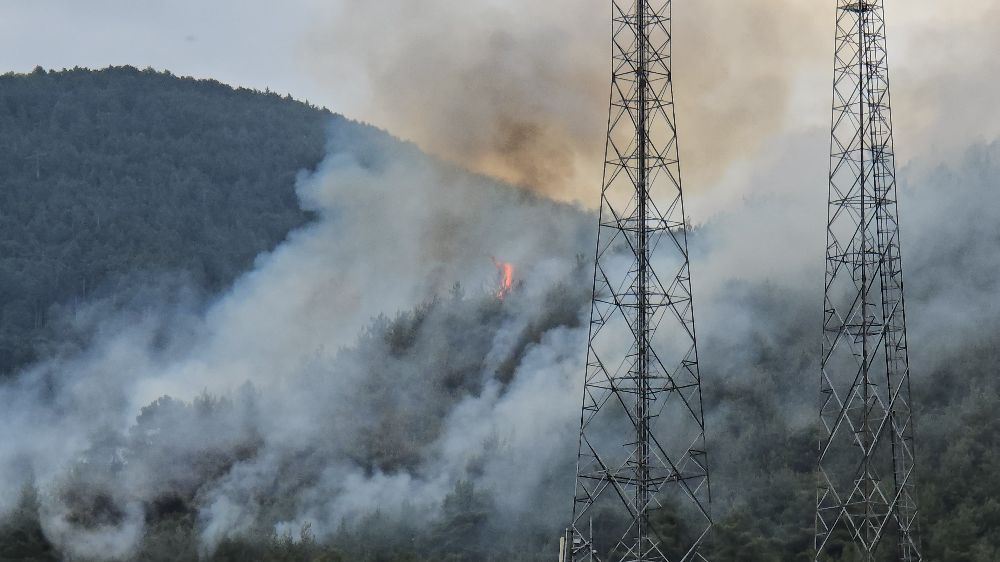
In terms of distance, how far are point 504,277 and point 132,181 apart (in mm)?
62844

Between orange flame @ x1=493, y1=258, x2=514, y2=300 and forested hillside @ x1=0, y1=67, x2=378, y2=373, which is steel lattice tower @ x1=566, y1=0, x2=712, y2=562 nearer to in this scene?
orange flame @ x1=493, y1=258, x2=514, y2=300

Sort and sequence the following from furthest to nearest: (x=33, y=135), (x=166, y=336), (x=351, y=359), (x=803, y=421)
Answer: (x=33, y=135) < (x=166, y=336) < (x=351, y=359) < (x=803, y=421)

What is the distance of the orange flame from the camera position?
106025 mm

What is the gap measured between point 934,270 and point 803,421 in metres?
14.5

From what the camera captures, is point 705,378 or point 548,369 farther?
point 548,369

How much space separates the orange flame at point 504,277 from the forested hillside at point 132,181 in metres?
34.1

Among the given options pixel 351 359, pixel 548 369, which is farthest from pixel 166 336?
pixel 548 369

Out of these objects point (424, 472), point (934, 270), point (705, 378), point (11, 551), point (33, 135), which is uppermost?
point (33, 135)

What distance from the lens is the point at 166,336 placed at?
117 m

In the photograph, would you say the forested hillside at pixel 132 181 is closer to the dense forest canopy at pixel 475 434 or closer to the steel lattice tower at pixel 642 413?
the dense forest canopy at pixel 475 434

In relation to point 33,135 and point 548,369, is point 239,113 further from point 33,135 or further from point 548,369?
point 548,369

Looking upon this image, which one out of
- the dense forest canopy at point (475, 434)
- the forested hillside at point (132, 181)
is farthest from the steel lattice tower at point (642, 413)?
the forested hillside at point (132, 181)

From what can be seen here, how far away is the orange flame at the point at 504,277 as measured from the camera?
348 feet

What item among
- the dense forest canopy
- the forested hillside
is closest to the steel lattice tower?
the dense forest canopy
